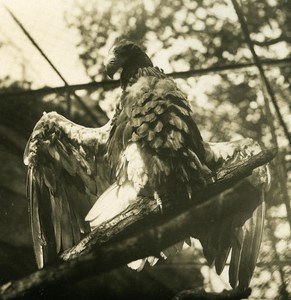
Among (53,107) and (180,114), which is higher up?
(53,107)

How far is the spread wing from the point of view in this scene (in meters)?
4.11

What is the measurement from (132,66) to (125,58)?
0.23ft

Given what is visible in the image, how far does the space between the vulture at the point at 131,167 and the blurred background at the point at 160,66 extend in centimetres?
13

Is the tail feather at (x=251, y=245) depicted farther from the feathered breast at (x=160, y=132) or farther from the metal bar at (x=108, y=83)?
the metal bar at (x=108, y=83)

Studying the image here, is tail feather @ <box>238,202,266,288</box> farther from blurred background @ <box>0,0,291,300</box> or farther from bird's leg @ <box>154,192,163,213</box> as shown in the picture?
bird's leg @ <box>154,192,163,213</box>

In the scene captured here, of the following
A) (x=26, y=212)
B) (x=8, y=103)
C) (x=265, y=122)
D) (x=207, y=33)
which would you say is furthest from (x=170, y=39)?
(x=26, y=212)

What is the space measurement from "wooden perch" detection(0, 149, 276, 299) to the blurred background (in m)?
0.17

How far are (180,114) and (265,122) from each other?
60cm

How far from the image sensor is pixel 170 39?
443 centimetres

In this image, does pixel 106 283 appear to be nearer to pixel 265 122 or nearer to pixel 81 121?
pixel 81 121

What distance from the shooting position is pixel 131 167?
156 inches

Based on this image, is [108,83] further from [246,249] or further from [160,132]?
[246,249]

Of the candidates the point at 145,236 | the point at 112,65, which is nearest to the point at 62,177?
the point at 145,236

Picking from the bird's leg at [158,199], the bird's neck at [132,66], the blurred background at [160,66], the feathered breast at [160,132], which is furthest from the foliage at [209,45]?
the bird's leg at [158,199]
